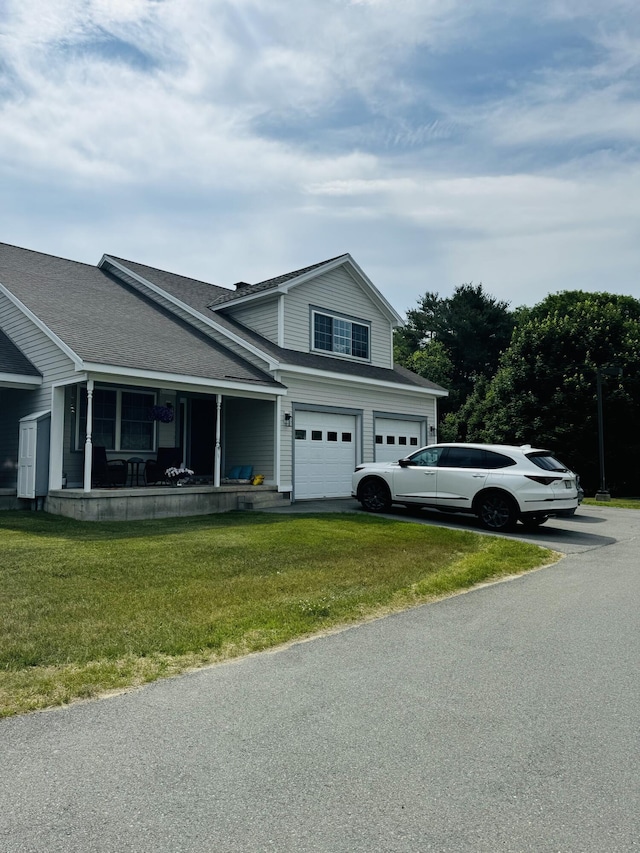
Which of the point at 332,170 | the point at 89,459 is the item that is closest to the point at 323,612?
the point at 89,459

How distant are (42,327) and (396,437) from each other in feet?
35.2

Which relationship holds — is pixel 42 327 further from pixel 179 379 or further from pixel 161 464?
pixel 161 464

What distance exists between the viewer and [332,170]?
13.0 metres

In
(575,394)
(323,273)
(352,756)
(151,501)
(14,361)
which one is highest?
(323,273)

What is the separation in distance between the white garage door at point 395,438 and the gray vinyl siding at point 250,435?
392cm

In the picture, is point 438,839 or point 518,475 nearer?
point 438,839

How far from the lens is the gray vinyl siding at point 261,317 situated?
60.3 ft

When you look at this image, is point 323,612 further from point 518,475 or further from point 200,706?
point 518,475

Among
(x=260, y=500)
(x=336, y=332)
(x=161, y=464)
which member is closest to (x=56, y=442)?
(x=161, y=464)

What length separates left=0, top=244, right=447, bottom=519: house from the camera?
1360 centimetres

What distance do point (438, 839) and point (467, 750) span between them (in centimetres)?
83

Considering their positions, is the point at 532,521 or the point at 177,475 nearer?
the point at 532,521

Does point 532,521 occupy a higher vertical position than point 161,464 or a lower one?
lower

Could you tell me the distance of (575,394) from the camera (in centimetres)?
2661
